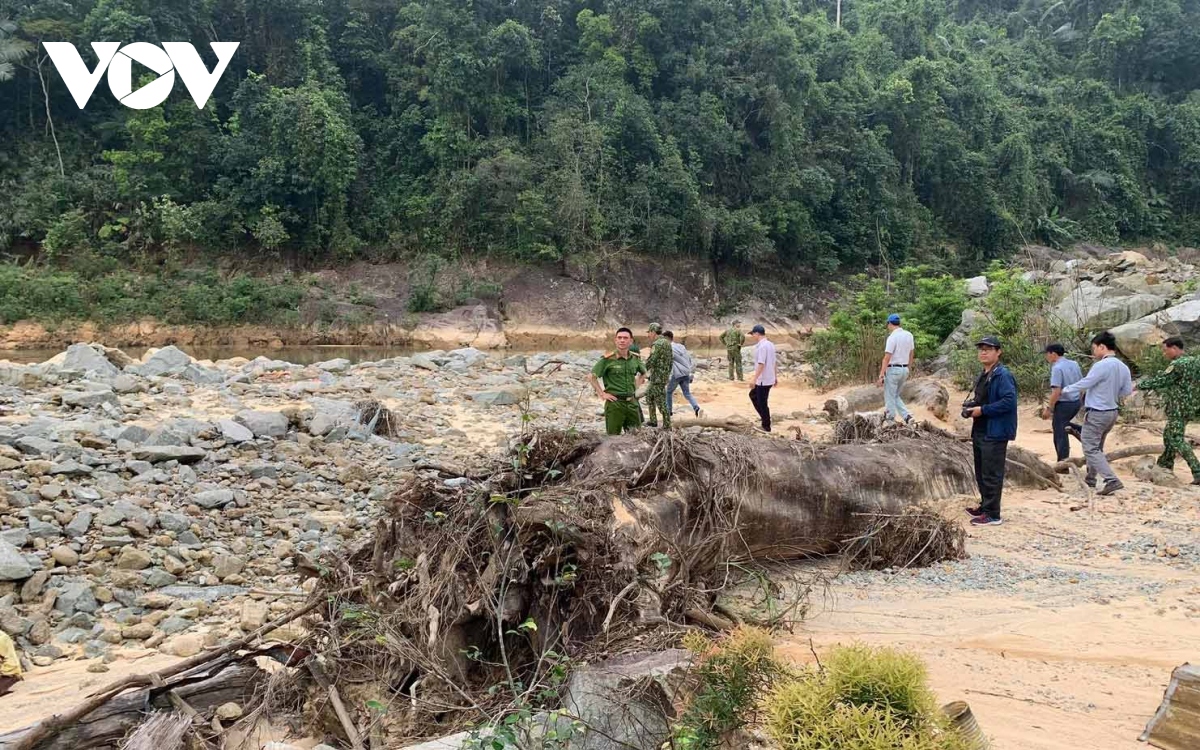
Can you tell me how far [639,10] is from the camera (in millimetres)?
33375

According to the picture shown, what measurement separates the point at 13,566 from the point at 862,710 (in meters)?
5.27

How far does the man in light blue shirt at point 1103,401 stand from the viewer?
6863 mm

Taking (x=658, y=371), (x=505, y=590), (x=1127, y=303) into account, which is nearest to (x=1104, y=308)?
(x=1127, y=303)

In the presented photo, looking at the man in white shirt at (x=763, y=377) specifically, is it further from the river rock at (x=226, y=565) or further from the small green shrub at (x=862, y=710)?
the small green shrub at (x=862, y=710)

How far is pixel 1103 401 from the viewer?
6867mm

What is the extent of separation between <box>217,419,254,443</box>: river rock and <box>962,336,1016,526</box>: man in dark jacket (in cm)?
682

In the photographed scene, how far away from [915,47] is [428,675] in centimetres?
4853

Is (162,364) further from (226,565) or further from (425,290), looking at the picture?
(425,290)

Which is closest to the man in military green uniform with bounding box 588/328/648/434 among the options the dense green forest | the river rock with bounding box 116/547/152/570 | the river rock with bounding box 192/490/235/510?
the river rock with bounding box 192/490/235/510

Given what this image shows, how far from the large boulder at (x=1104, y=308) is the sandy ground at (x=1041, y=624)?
656 centimetres

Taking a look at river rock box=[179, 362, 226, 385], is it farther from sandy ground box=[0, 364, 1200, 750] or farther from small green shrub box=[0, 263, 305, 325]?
small green shrub box=[0, 263, 305, 325]

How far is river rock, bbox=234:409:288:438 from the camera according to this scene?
845 cm

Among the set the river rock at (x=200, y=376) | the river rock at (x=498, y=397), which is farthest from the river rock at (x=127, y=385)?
the river rock at (x=498, y=397)

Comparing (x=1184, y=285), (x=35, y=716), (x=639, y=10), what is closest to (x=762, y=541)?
Result: (x=35, y=716)
